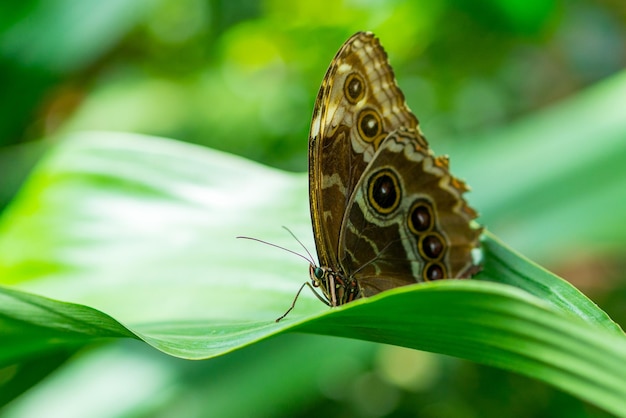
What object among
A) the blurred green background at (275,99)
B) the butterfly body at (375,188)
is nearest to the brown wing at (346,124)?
the butterfly body at (375,188)

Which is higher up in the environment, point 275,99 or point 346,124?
point 275,99

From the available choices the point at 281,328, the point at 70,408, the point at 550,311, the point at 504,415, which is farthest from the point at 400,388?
the point at 550,311

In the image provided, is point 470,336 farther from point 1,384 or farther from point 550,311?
point 1,384

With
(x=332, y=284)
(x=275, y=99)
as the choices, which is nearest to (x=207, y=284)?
(x=332, y=284)

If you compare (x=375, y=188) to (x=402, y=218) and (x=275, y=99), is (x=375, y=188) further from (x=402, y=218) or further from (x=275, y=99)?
(x=275, y=99)

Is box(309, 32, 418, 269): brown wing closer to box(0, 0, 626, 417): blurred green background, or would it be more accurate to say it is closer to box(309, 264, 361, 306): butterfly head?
box(309, 264, 361, 306): butterfly head

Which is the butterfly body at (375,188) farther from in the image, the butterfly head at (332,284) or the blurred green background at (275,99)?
the blurred green background at (275,99)
